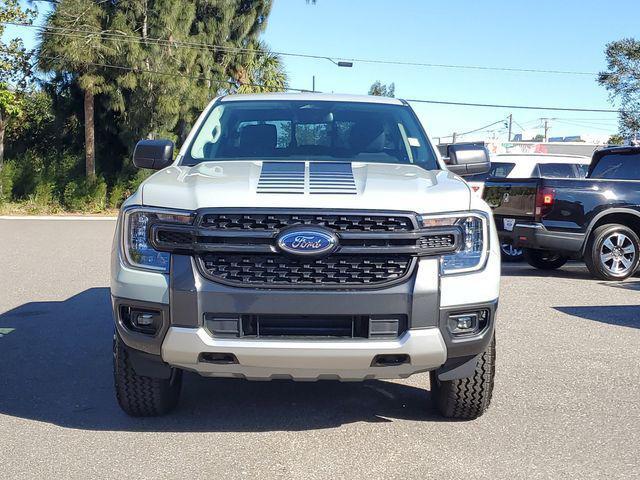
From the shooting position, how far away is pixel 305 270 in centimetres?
389

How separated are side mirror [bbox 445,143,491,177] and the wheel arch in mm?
5278

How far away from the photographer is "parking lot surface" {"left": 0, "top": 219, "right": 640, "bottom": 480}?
3.89m

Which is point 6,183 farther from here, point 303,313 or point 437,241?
point 437,241

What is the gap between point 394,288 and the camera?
152 inches

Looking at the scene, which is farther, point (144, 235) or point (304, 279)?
point (144, 235)

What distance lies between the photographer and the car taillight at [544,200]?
33.7 ft

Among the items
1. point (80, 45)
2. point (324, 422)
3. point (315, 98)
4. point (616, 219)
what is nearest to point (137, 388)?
point (324, 422)

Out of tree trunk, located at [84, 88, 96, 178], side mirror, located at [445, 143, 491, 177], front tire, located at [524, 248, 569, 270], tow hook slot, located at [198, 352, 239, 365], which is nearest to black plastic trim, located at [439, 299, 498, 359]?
tow hook slot, located at [198, 352, 239, 365]

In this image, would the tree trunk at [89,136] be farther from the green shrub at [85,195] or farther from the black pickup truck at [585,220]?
the black pickup truck at [585,220]

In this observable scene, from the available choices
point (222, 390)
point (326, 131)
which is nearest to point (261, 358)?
point (222, 390)

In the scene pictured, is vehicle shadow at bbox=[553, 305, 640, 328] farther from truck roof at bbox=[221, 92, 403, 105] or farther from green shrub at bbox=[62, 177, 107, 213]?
green shrub at bbox=[62, 177, 107, 213]

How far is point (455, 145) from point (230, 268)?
255 centimetres

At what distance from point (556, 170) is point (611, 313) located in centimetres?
805

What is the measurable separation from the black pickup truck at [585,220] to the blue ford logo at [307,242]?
7.11 m
